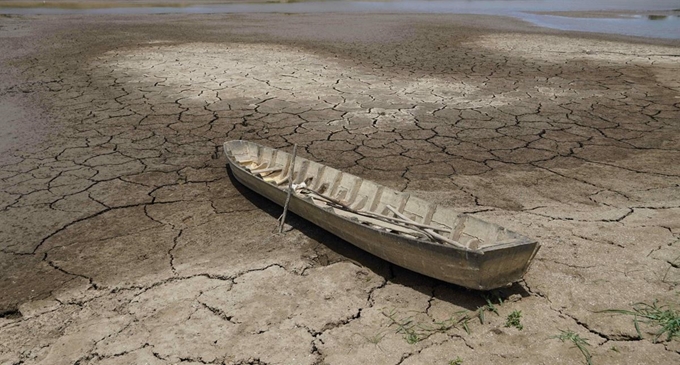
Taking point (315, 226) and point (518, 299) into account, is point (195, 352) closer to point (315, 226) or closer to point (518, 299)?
point (315, 226)

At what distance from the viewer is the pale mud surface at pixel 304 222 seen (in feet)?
9.45

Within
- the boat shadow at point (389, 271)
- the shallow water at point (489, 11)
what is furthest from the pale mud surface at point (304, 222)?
the shallow water at point (489, 11)

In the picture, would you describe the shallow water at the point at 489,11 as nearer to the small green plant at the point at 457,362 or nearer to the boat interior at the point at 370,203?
the boat interior at the point at 370,203

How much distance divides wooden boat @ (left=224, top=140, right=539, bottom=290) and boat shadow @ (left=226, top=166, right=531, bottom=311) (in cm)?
14

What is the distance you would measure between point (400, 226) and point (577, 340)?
1273 mm

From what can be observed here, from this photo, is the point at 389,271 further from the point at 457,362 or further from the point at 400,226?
the point at 457,362

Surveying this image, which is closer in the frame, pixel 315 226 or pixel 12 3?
pixel 315 226

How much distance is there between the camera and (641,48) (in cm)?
1173

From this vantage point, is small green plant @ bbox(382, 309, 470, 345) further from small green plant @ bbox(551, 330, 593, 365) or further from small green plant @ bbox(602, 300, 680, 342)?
small green plant @ bbox(602, 300, 680, 342)

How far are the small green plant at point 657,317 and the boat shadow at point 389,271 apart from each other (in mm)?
584

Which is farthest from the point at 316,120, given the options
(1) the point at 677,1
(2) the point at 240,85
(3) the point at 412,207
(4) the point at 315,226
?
(1) the point at 677,1

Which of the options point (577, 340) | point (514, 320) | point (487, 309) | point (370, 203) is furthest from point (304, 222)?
point (577, 340)

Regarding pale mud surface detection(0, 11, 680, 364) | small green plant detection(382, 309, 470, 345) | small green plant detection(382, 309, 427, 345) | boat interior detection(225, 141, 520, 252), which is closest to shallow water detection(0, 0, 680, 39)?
pale mud surface detection(0, 11, 680, 364)

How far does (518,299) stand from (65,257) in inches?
120
